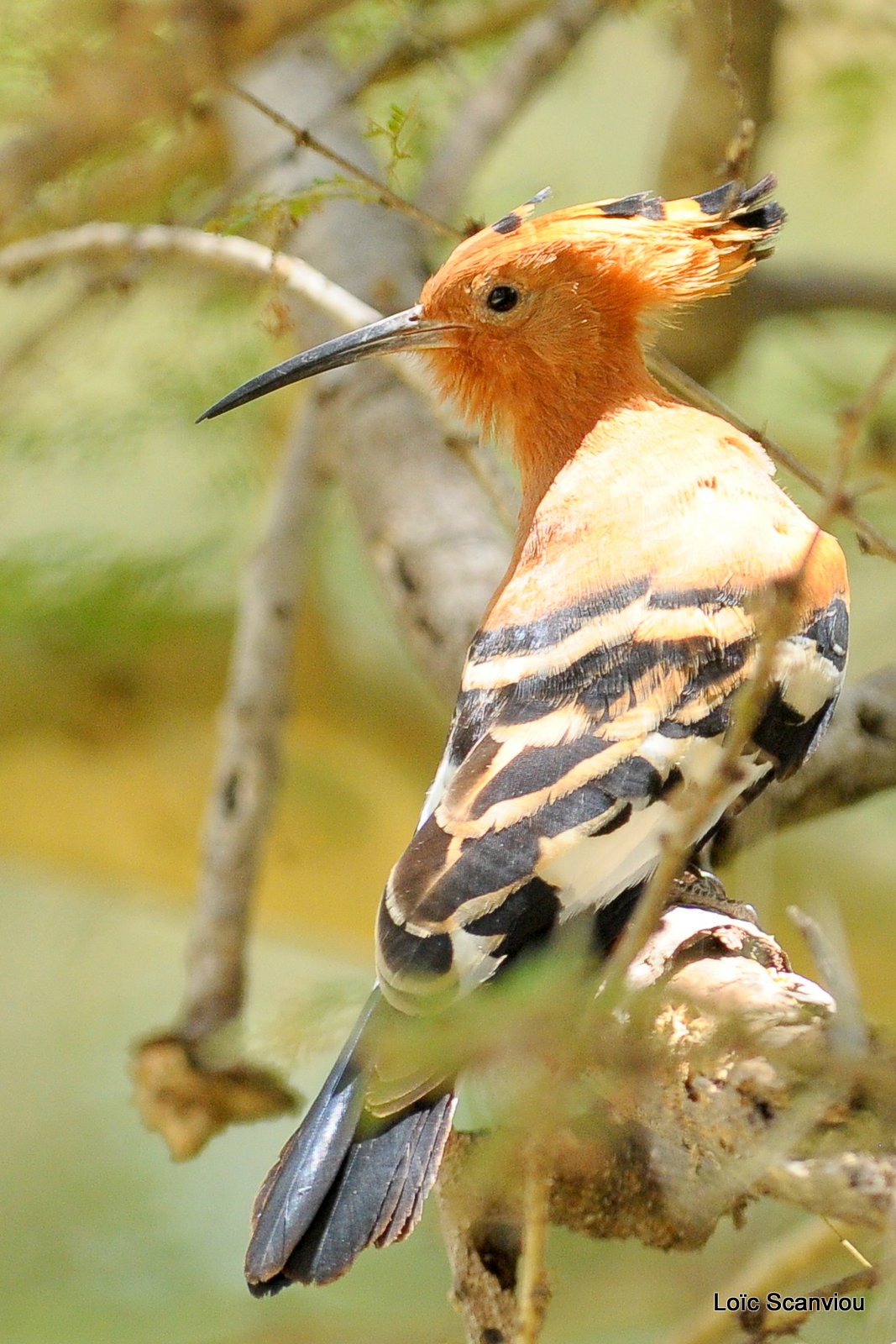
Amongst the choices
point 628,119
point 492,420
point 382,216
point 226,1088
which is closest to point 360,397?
point 382,216

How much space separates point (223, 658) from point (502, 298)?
1056 mm

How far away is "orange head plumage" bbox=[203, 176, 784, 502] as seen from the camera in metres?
1.41

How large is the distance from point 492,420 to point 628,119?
7.69ft

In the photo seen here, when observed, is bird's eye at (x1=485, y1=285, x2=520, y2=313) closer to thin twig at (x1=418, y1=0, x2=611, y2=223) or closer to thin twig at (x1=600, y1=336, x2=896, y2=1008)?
thin twig at (x1=418, y1=0, x2=611, y2=223)

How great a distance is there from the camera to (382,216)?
6.71 feet

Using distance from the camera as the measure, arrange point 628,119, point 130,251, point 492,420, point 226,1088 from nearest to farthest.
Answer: point 492,420
point 226,1088
point 130,251
point 628,119

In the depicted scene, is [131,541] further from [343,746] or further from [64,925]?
[64,925]

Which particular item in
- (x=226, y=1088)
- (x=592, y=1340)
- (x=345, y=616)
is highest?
(x=345, y=616)

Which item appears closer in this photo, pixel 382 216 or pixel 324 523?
pixel 382 216

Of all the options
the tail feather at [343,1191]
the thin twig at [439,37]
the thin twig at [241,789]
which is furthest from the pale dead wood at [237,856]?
the tail feather at [343,1191]

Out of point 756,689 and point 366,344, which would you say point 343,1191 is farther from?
point 366,344
